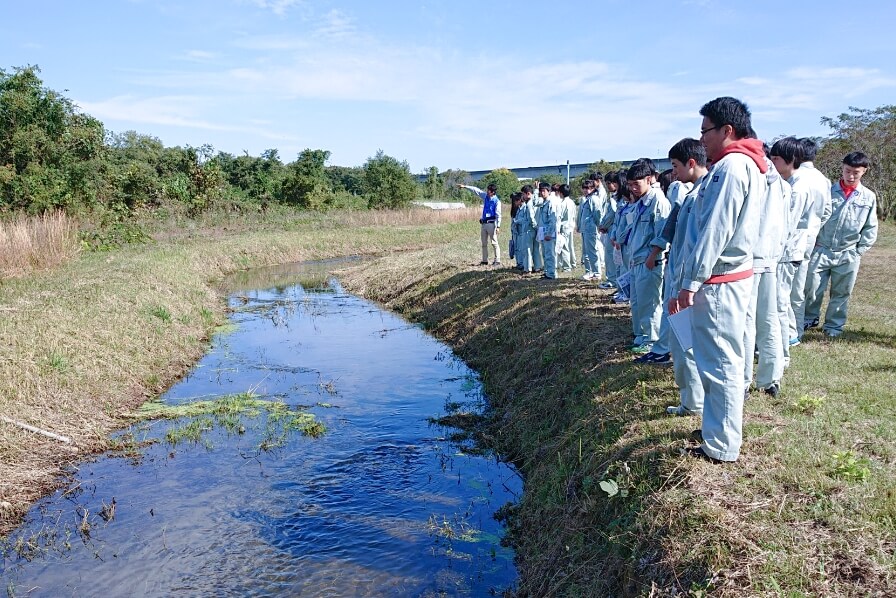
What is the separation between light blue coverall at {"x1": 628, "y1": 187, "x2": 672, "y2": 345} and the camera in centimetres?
676

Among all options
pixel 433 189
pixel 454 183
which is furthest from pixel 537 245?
pixel 454 183

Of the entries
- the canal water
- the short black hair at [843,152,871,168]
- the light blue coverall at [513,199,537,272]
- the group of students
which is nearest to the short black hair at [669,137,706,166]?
the group of students

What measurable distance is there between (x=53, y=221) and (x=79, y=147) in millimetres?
7298

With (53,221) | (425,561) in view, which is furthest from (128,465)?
(53,221)

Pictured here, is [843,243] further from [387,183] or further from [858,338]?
[387,183]

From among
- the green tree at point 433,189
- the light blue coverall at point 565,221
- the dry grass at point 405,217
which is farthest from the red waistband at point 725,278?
the green tree at point 433,189

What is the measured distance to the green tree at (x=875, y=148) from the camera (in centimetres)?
2350

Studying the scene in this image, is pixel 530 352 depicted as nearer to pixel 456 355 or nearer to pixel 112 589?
pixel 456 355

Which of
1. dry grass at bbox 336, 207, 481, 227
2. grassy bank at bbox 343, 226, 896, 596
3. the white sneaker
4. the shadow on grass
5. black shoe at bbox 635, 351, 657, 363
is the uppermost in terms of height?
dry grass at bbox 336, 207, 481, 227

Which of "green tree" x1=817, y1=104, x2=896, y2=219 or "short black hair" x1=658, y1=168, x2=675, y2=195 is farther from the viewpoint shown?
"green tree" x1=817, y1=104, x2=896, y2=219

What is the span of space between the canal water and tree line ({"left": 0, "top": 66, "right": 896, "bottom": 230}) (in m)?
13.4

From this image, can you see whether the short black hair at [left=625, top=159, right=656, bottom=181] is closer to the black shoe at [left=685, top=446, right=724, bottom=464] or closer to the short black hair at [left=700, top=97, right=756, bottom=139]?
→ the short black hair at [left=700, top=97, right=756, bottom=139]

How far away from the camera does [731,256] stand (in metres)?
3.95

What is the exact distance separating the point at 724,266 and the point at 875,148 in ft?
80.5
